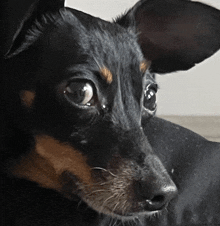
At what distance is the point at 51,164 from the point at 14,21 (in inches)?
10.2

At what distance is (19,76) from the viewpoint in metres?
0.71

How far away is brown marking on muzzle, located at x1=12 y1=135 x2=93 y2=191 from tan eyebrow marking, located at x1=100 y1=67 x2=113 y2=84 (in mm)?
136

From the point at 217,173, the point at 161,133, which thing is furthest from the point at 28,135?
the point at 217,173

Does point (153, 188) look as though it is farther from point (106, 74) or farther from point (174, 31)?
point (174, 31)

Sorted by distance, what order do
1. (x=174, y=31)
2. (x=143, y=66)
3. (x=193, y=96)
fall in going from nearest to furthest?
(x=143, y=66) → (x=174, y=31) → (x=193, y=96)

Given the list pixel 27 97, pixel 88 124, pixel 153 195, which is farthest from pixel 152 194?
pixel 27 97

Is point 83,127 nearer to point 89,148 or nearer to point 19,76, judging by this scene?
point 89,148

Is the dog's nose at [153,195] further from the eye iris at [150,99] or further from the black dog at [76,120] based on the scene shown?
the eye iris at [150,99]

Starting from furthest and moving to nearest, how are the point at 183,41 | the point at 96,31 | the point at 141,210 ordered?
the point at 183,41, the point at 96,31, the point at 141,210

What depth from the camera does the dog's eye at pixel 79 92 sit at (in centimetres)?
67

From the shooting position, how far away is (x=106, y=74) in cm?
71

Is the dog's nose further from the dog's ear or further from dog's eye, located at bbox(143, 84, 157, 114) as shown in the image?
the dog's ear

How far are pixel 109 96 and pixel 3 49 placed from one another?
0.67ft

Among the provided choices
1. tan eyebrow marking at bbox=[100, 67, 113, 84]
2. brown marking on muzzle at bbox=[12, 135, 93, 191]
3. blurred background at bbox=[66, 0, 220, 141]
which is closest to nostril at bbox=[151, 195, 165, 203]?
brown marking on muzzle at bbox=[12, 135, 93, 191]
